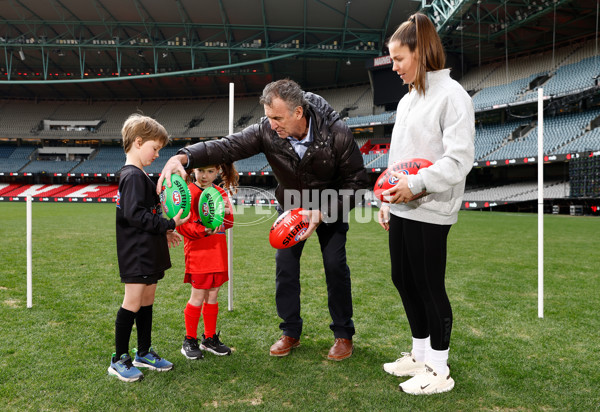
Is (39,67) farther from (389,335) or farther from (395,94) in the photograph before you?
(389,335)

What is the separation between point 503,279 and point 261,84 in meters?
33.8

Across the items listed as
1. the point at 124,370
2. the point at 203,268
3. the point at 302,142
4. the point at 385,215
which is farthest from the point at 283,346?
the point at 302,142

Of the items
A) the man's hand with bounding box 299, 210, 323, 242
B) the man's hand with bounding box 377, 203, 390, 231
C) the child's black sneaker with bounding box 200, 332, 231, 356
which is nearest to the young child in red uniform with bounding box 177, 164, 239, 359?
the child's black sneaker with bounding box 200, 332, 231, 356

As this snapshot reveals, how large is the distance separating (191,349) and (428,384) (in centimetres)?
155

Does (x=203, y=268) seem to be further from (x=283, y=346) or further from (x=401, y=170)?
(x=401, y=170)

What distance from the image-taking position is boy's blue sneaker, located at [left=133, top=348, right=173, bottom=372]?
2.52 m

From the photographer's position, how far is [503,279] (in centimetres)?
534

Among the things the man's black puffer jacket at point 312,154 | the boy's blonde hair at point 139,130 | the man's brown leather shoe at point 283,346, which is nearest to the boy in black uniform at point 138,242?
the boy's blonde hair at point 139,130

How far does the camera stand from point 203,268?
275 cm

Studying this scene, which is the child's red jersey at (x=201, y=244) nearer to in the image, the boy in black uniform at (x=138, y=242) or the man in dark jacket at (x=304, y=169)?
the boy in black uniform at (x=138, y=242)

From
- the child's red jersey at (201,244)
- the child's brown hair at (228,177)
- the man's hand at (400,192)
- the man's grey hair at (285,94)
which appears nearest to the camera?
the man's hand at (400,192)

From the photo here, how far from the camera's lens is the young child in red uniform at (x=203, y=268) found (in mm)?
2713

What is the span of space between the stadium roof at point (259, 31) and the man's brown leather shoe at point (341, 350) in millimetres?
20460

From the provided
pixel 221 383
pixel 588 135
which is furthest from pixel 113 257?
pixel 588 135
